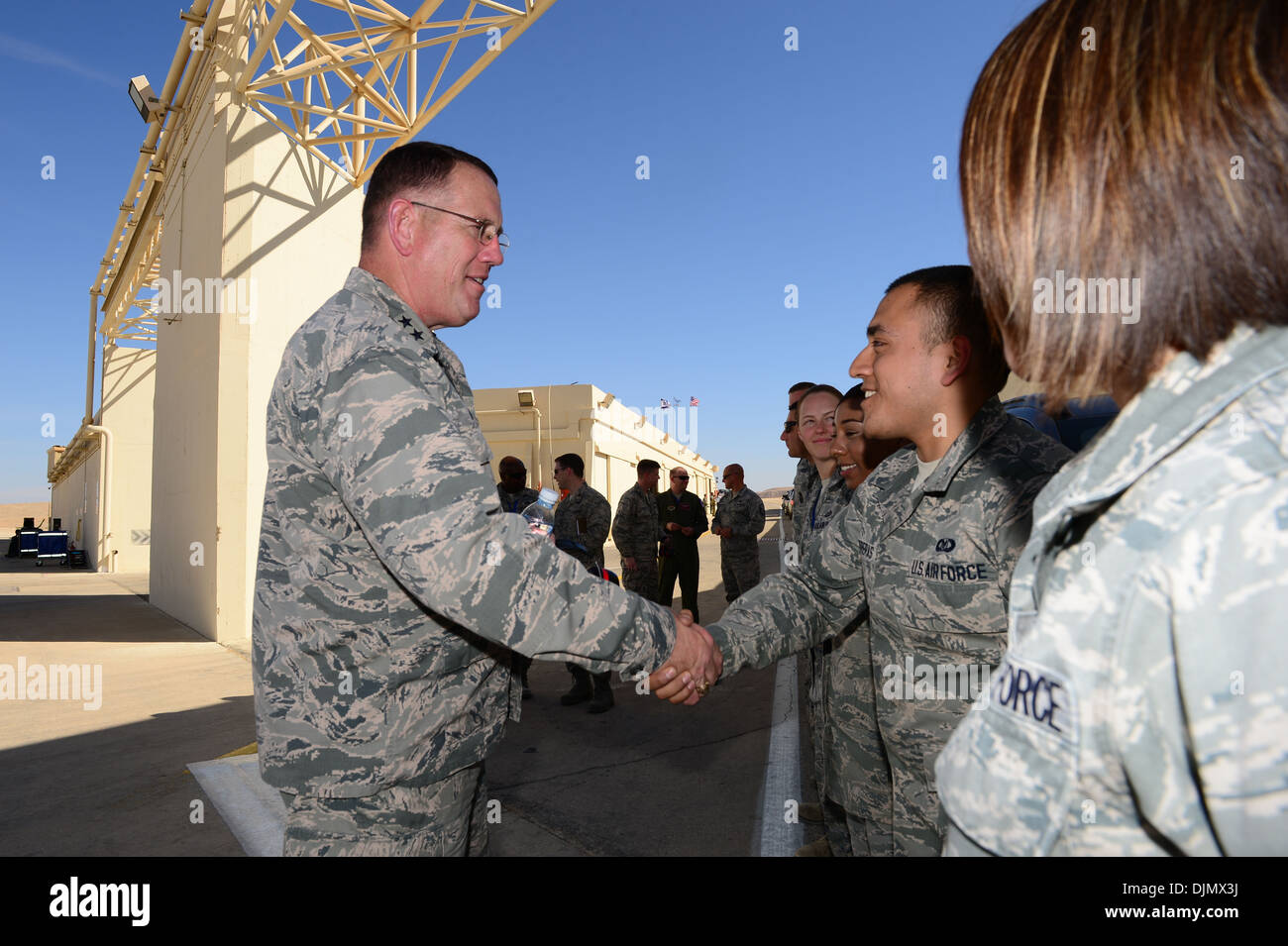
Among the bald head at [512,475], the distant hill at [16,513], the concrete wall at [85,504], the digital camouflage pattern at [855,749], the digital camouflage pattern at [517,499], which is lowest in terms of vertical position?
the distant hill at [16,513]

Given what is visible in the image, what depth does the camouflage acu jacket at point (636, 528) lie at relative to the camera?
8164mm

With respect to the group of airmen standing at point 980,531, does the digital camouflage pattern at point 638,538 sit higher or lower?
lower

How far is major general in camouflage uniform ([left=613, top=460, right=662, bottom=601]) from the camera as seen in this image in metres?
8.06

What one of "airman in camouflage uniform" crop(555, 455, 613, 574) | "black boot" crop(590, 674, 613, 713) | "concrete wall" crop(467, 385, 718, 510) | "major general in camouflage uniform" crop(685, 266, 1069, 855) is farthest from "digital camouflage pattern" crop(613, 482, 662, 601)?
"concrete wall" crop(467, 385, 718, 510)

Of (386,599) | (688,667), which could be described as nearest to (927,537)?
(688,667)

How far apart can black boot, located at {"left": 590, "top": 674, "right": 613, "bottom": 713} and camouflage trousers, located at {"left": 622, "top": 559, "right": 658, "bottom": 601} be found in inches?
85.8

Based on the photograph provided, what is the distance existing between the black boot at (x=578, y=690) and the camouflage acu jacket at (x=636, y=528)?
2299 mm

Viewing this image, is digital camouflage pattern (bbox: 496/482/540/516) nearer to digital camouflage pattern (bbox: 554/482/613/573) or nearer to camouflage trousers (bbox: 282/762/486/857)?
digital camouflage pattern (bbox: 554/482/613/573)

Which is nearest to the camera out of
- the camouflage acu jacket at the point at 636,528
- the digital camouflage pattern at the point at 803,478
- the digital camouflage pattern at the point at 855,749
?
the digital camouflage pattern at the point at 855,749

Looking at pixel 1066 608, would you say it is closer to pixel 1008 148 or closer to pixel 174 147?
pixel 1008 148

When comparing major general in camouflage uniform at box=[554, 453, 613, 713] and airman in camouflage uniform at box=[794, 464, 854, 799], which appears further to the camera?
major general in camouflage uniform at box=[554, 453, 613, 713]

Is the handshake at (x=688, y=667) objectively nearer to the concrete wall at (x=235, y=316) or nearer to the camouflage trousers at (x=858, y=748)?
the camouflage trousers at (x=858, y=748)

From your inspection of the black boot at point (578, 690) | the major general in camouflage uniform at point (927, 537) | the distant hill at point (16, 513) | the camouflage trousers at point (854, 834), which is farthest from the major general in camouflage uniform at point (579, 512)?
the distant hill at point (16, 513)
